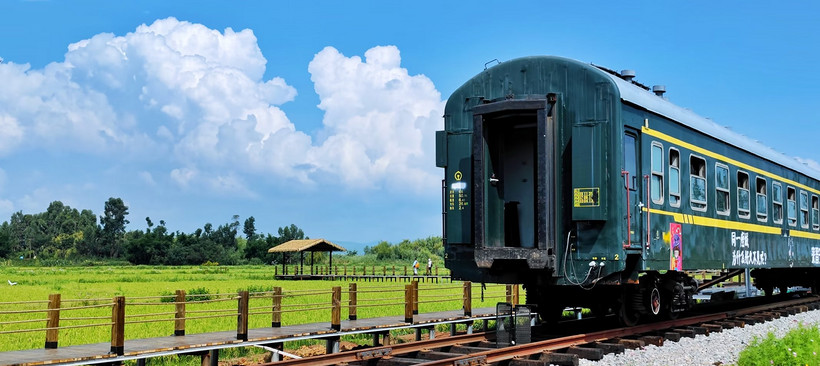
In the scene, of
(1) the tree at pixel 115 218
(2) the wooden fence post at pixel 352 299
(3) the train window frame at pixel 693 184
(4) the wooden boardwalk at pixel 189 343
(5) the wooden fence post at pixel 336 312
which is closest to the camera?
(4) the wooden boardwalk at pixel 189 343

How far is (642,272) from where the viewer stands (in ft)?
39.5

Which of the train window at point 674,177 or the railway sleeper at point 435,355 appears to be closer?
the railway sleeper at point 435,355

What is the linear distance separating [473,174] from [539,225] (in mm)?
1498

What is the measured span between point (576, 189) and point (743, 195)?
624 cm

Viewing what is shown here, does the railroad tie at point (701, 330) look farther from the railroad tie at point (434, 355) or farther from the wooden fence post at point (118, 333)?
the wooden fence post at point (118, 333)

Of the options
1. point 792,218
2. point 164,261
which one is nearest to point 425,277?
point 792,218

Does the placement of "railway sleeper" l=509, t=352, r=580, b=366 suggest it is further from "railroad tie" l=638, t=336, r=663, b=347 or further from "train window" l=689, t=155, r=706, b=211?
"train window" l=689, t=155, r=706, b=211

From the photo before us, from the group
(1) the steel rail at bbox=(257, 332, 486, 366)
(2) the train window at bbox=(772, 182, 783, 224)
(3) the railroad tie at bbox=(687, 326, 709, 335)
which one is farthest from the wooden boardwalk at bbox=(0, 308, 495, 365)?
(2) the train window at bbox=(772, 182, 783, 224)

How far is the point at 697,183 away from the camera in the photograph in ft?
44.9

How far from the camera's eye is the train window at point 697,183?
13.5 metres

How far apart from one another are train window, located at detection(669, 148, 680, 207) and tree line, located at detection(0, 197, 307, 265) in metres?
83.7

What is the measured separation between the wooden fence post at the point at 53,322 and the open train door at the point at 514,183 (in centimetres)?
612

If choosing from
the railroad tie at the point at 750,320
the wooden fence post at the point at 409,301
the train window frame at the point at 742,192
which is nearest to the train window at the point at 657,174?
the train window frame at the point at 742,192

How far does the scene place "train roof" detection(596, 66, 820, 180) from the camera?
1193cm
